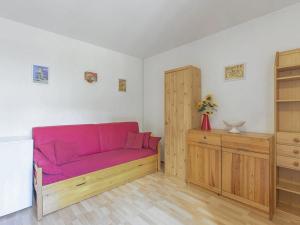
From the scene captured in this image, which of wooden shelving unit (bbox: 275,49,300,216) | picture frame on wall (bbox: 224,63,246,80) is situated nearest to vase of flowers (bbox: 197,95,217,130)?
picture frame on wall (bbox: 224,63,246,80)

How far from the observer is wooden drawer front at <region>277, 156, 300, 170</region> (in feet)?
5.79

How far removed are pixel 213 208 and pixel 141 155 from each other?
1.34 meters

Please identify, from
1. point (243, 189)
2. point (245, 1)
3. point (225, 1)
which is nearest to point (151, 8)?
point (225, 1)

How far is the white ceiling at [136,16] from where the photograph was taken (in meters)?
2.04

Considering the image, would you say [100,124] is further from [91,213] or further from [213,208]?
[213,208]

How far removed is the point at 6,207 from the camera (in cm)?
187

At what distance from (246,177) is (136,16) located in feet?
8.41

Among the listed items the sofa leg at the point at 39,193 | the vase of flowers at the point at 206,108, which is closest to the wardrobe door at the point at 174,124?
the vase of flowers at the point at 206,108

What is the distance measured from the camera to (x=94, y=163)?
2.36m

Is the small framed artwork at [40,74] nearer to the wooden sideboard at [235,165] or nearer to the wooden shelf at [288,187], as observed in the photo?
the wooden sideboard at [235,165]

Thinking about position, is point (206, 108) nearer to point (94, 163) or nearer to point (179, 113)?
point (179, 113)

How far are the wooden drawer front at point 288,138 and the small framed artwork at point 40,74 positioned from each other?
3.35 metres

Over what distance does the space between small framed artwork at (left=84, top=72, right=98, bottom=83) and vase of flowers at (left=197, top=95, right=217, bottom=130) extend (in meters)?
2.04

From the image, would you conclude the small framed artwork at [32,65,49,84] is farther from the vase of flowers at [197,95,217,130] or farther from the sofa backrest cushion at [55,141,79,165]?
the vase of flowers at [197,95,217,130]
